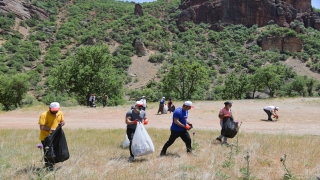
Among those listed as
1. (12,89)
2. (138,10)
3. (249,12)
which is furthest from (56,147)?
(138,10)

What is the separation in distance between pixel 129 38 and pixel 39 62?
104 feet

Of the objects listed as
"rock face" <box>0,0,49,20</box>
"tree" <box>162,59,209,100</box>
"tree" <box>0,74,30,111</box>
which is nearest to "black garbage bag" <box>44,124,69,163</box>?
"tree" <box>0,74,30,111</box>

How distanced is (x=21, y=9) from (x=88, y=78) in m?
79.6

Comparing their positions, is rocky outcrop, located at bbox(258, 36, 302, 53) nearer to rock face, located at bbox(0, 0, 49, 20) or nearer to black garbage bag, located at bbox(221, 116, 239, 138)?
rock face, located at bbox(0, 0, 49, 20)

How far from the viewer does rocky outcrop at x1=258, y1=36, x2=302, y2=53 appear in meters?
87.8

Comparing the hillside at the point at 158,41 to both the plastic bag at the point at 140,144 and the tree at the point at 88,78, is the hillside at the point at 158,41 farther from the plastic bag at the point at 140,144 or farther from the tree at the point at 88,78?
the plastic bag at the point at 140,144

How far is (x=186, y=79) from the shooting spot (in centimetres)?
4225

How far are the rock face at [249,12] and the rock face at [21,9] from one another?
5274 cm

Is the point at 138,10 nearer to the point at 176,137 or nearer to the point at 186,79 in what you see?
the point at 186,79

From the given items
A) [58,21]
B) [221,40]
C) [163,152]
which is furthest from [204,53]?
[163,152]

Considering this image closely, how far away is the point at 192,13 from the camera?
4626 inches

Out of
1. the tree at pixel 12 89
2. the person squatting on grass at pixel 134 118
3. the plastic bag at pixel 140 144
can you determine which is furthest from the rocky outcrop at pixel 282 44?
the plastic bag at pixel 140 144

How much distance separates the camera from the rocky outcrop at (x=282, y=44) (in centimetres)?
8781

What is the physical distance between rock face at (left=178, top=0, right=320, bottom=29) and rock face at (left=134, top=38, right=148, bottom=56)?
110ft
